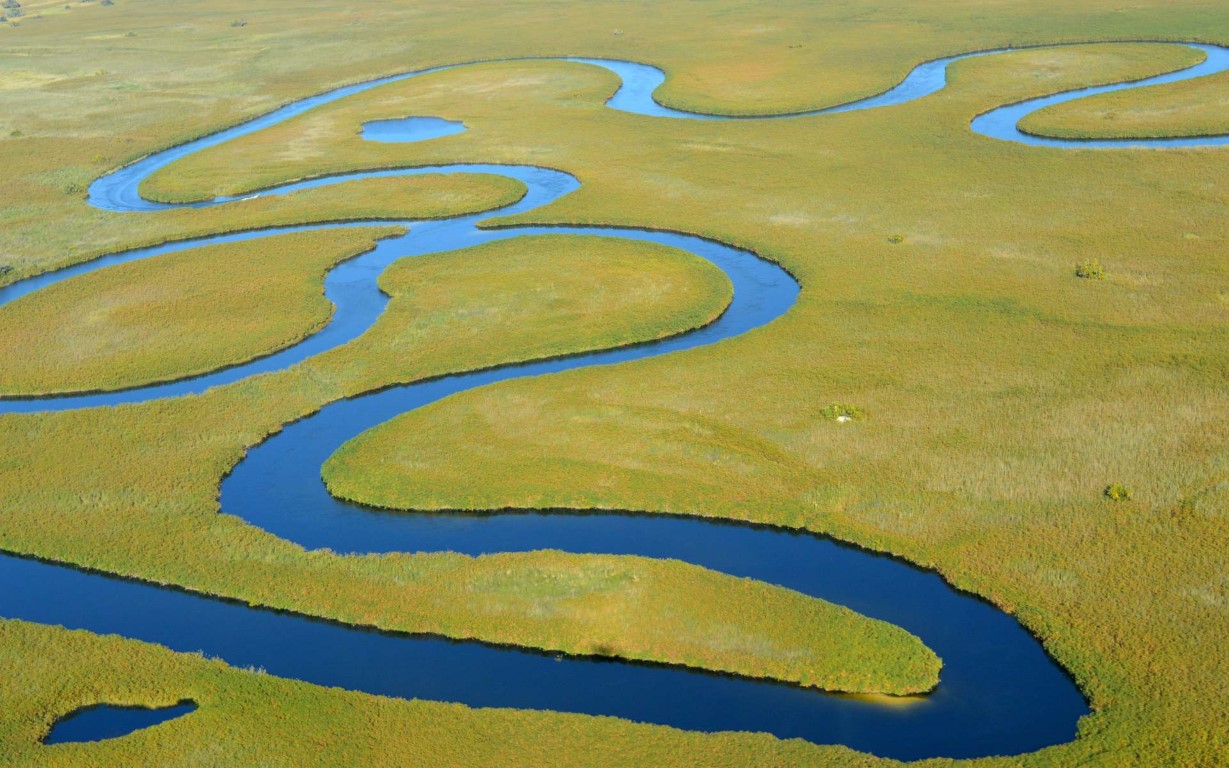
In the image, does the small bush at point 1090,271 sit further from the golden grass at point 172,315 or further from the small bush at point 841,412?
the golden grass at point 172,315

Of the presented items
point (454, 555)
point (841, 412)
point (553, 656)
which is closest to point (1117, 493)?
point (841, 412)

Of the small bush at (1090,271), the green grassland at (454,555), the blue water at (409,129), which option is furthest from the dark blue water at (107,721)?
the blue water at (409,129)

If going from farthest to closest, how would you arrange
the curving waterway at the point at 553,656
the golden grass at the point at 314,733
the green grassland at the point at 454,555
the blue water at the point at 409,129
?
the blue water at the point at 409,129 < the green grassland at the point at 454,555 < the curving waterway at the point at 553,656 < the golden grass at the point at 314,733

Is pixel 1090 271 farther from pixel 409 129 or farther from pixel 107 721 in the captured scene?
pixel 409 129

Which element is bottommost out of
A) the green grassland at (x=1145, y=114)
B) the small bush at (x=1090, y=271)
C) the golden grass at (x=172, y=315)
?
the small bush at (x=1090, y=271)

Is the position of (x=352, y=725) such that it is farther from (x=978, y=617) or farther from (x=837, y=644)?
(x=978, y=617)

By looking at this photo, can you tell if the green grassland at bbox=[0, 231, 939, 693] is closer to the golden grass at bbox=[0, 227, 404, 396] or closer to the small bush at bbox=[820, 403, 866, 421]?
the golden grass at bbox=[0, 227, 404, 396]
